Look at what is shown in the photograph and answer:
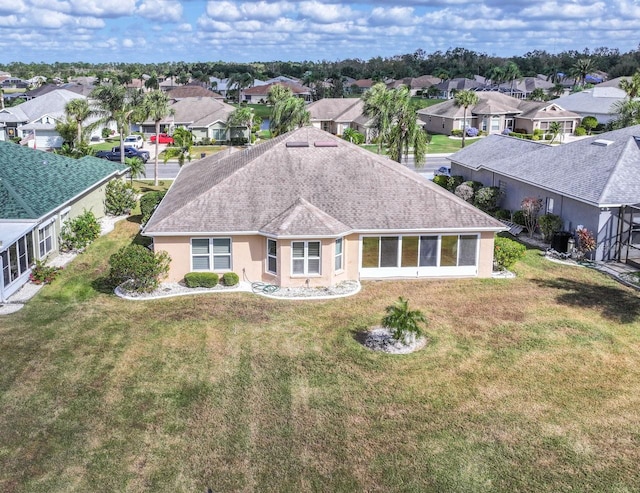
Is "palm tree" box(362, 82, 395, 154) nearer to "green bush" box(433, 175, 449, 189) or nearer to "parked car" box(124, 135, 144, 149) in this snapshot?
"green bush" box(433, 175, 449, 189)

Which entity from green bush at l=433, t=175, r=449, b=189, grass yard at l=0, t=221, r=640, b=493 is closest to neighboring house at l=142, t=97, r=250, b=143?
green bush at l=433, t=175, r=449, b=189

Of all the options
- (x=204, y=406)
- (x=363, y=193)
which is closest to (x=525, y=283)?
(x=363, y=193)

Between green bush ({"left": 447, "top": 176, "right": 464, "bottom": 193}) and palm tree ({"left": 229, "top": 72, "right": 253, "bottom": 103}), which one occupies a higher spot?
palm tree ({"left": 229, "top": 72, "right": 253, "bottom": 103})

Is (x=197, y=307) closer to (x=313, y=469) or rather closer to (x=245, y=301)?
(x=245, y=301)

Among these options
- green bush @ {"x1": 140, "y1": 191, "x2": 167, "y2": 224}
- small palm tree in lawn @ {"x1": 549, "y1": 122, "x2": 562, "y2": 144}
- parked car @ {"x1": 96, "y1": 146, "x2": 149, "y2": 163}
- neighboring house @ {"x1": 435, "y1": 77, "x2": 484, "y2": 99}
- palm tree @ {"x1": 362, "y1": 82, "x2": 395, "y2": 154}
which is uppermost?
neighboring house @ {"x1": 435, "y1": 77, "x2": 484, "y2": 99}

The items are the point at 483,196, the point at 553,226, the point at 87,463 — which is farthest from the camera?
the point at 483,196

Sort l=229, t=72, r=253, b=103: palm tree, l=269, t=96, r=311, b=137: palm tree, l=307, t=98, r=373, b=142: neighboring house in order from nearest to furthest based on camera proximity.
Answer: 1. l=269, t=96, r=311, b=137: palm tree
2. l=307, t=98, r=373, b=142: neighboring house
3. l=229, t=72, r=253, b=103: palm tree

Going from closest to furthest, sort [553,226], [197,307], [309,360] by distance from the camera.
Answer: [309,360], [197,307], [553,226]
